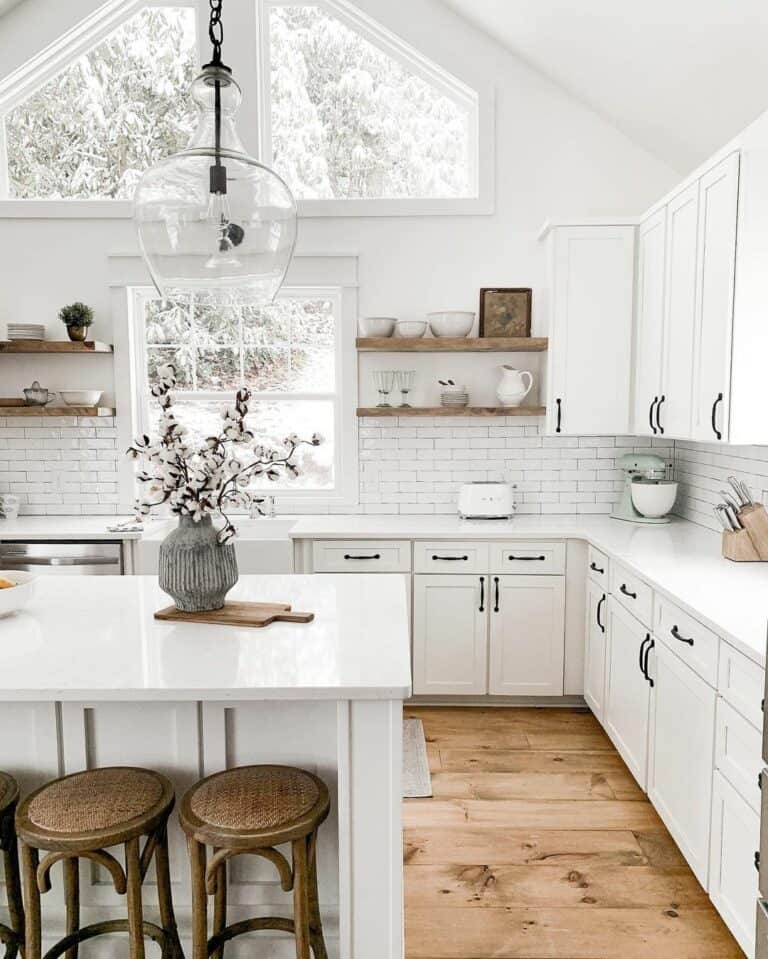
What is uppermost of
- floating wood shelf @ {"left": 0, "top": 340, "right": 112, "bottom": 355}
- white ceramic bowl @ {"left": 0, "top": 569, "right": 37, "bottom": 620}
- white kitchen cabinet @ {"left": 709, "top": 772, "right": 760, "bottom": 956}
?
floating wood shelf @ {"left": 0, "top": 340, "right": 112, "bottom": 355}

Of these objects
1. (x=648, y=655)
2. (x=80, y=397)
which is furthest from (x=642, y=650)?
(x=80, y=397)

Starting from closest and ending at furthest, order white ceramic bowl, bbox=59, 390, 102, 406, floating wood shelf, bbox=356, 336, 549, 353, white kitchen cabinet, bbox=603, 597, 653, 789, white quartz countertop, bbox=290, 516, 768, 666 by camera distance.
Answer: white quartz countertop, bbox=290, 516, 768, 666 < white kitchen cabinet, bbox=603, 597, 653, 789 < floating wood shelf, bbox=356, 336, 549, 353 < white ceramic bowl, bbox=59, 390, 102, 406

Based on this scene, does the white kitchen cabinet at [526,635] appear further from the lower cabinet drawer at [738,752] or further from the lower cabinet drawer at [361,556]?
the lower cabinet drawer at [738,752]

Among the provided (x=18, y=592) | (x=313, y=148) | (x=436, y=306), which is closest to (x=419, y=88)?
(x=313, y=148)

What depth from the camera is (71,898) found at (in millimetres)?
1822

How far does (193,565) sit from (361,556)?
70.5 inches

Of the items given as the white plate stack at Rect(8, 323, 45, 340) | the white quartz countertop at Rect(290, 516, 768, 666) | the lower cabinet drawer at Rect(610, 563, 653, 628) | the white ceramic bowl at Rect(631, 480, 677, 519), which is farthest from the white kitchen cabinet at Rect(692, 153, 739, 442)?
the white plate stack at Rect(8, 323, 45, 340)

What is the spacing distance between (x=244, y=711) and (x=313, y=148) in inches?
136

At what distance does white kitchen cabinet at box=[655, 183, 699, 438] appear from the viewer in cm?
308

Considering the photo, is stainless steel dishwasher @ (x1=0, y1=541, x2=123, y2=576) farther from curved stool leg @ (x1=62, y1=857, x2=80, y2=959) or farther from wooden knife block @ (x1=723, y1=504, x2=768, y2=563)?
wooden knife block @ (x1=723, y1=504, x2=768, y2=563)

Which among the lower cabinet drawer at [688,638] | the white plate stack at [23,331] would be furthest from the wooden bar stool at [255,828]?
the white plate stack at [23,331]

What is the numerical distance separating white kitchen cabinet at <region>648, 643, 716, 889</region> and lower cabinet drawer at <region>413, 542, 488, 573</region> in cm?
124

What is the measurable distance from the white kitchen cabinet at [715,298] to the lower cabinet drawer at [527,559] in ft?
3.37

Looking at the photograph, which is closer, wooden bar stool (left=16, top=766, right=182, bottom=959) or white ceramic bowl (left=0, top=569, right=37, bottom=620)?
wooden bar stool (left=16, top=766, right=182, bottom=959)
